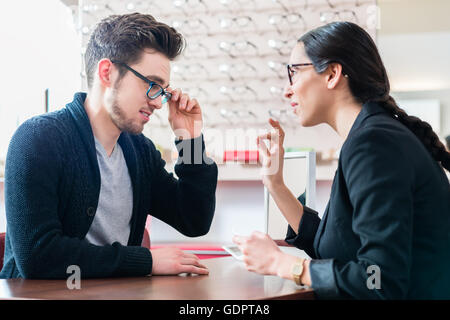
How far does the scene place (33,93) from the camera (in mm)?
3238

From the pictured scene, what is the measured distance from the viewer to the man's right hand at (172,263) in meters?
1.08

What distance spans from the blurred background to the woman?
168 cm

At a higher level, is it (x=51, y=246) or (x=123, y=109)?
(x=123, y=109)

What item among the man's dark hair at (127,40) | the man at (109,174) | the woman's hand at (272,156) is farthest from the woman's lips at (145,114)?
the woman's hand at (272,156)

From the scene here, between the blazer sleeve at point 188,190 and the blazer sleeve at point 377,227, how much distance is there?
2.15ft

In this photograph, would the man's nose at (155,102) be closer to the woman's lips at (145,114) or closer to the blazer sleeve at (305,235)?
the woman's lips at (145,114)

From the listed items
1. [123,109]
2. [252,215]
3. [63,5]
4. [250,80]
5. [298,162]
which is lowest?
[252,215]

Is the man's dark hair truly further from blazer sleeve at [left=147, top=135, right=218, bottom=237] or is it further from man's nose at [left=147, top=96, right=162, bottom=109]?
blazer sleeve at [left=147, top=135, right=218, bottom=237]

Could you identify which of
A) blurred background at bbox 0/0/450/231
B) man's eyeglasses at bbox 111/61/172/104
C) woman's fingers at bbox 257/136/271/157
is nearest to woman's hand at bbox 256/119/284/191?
woman's fingers at bbox 257/136/271/157

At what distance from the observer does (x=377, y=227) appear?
0.83m

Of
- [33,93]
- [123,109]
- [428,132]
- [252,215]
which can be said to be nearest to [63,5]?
[33,93]

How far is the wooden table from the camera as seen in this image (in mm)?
839
